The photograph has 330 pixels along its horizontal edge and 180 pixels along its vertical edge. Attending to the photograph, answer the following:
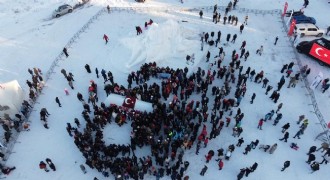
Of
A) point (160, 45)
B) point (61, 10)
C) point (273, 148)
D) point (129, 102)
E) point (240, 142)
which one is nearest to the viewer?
point (273, 148)

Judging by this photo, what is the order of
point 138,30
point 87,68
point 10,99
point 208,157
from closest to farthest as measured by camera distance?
point 208,157 → point 10,99 → point 87,68 → point 138,30

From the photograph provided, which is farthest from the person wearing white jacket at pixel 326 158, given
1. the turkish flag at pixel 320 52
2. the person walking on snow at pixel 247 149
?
the turkish flag at pixel 320 52

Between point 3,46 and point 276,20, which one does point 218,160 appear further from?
point 3,46

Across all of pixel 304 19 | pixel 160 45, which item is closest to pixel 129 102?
pixel 160 45

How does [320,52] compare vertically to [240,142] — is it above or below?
above

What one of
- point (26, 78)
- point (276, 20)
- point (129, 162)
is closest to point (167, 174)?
point (129, 162)

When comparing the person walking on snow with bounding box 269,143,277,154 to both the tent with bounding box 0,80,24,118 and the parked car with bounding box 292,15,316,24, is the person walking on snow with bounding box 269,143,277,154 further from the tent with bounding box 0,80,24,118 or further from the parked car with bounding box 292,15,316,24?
the tent with bounding box 0,80,24,118

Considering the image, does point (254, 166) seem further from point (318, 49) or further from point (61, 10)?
point (61, 10)
